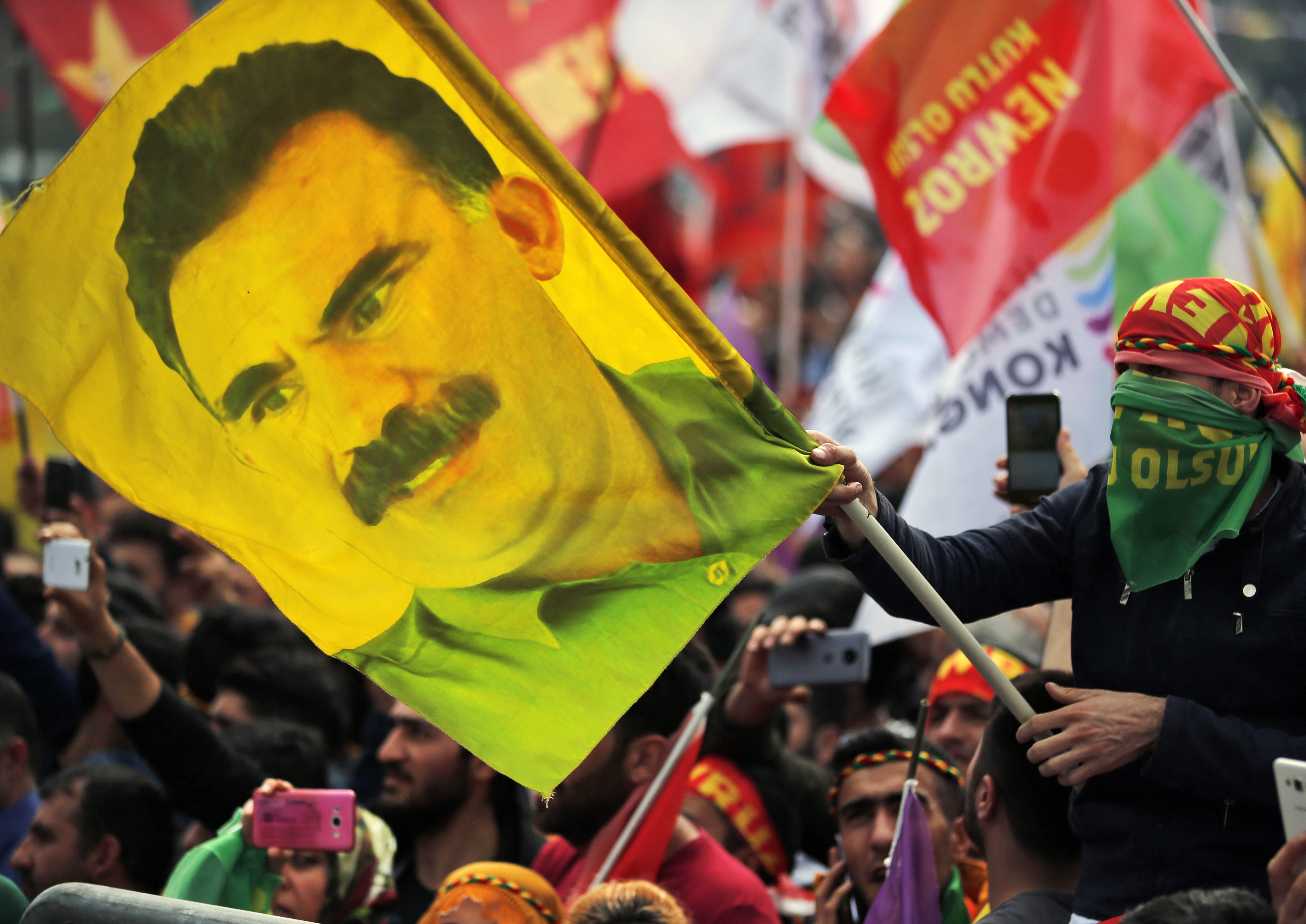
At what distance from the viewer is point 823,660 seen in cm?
392

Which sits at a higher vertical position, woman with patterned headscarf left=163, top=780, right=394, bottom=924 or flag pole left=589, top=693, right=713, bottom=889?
woman with patterned headscarf left=163, top=780, right=394, bottom=924

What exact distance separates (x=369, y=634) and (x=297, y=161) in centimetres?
88

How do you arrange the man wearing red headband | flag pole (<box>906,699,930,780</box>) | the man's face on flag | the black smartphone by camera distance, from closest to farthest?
the man's face on flag → flag pole (<box>906,699,930,780</box>) → the man wearing red headband → the black smartphone

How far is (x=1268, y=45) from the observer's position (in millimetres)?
Result: 32969

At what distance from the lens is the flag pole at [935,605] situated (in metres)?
2.56

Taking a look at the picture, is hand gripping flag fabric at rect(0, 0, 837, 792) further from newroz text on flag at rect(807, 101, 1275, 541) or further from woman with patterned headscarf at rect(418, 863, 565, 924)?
newroz text on flag at rect(807, 101, 1275, 541)

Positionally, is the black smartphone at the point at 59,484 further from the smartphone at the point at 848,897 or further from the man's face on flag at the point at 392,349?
the smartphone at the point at 848,897

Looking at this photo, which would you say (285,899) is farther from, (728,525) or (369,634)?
(728,525)

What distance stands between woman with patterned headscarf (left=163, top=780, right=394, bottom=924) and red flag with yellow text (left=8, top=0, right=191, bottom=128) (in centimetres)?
623

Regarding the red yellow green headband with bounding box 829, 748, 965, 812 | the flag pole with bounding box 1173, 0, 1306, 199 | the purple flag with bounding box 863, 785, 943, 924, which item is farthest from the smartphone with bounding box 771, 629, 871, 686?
the flag pole with bounding box 1173, 0, 1306, 199

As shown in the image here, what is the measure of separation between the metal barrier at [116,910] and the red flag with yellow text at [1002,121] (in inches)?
146

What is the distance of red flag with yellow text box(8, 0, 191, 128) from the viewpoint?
888 centimetres

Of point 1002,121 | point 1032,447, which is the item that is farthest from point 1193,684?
point 1002,121

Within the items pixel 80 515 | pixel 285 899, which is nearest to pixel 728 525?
pixel 285 899
